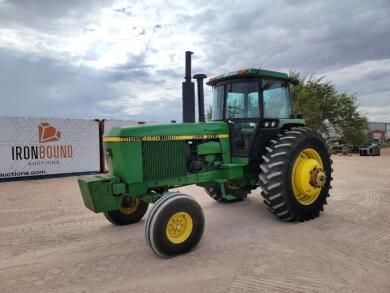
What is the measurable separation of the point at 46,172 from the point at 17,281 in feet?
28.3

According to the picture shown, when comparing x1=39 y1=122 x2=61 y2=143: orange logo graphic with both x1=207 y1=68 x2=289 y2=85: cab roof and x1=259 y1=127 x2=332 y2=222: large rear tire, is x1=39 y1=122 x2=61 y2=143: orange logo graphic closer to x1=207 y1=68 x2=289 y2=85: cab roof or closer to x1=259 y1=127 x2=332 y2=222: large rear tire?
x1=207 y1=68 x2=289 y2=85: cab roof

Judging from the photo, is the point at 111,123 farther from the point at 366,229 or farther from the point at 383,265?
the point at 383,265

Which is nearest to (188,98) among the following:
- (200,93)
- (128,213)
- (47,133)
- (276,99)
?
(200,93)

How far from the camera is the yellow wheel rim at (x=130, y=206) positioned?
5.43 metres

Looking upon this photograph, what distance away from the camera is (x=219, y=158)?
5520mm

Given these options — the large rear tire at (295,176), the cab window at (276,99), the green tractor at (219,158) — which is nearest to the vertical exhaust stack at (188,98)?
the green tractor at (219,158)

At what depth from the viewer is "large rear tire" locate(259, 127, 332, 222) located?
5.07 m

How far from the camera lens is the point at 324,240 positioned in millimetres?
4547

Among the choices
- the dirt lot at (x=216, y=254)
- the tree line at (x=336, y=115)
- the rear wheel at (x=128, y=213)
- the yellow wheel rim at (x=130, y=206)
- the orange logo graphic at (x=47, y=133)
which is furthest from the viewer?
the tree line at (x=336, y=115)

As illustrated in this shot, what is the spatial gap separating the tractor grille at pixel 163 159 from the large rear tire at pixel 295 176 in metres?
1.30

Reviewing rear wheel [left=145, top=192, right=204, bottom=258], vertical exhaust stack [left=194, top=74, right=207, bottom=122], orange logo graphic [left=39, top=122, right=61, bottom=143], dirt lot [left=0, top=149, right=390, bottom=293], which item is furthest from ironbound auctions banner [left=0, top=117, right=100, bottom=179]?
rear wheel [left=145, top=192, right=204, bottom=258]

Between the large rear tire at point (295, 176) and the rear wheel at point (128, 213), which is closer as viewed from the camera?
the large rear tire at point (295, 176)

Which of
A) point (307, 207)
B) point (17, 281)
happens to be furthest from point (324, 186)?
point (17, 281)

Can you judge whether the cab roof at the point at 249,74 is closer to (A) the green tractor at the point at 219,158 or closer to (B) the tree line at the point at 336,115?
(A) the green tractor at the point at 219,158
